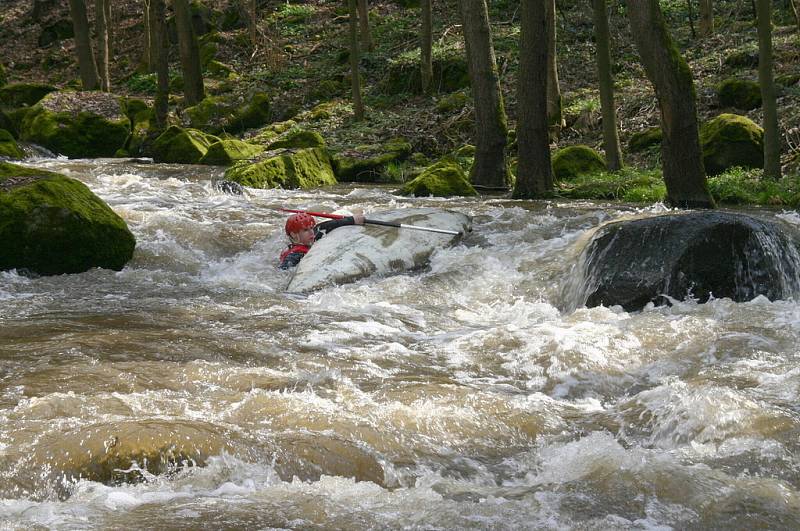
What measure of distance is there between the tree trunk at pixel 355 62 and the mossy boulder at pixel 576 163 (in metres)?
6.52

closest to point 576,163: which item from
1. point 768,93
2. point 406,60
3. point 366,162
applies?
point 768,93

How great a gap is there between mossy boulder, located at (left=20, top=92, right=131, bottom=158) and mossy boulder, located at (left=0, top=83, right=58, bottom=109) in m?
1.89

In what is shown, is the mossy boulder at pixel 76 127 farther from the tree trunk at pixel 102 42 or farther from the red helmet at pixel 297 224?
the red helmet at pixel 297 224

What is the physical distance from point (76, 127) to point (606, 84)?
12.7 meters

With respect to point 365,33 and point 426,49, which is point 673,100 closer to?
point 426,49

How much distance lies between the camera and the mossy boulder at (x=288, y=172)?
47.1 ft

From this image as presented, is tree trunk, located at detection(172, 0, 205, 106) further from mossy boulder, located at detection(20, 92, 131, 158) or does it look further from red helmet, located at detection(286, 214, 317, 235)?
red helmet, located at detection(286, 214, 317, 235)

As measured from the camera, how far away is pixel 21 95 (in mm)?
23234

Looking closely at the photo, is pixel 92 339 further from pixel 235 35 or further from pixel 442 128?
pixel 235 35

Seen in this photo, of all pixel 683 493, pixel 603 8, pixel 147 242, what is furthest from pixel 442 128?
pixel 683 493

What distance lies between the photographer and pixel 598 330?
6.40 meters

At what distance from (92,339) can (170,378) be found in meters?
1.10

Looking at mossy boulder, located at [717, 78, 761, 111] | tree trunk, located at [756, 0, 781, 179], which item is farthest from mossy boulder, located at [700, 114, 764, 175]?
mossy boulder, located at [717, 78, 761, 111]

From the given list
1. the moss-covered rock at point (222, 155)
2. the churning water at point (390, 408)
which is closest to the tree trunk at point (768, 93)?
the churning water at point (390, 408)
